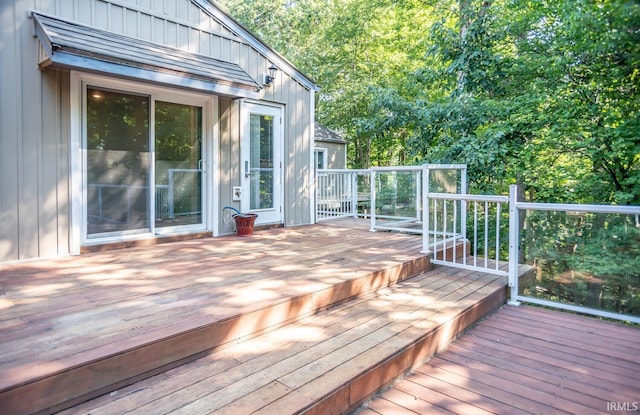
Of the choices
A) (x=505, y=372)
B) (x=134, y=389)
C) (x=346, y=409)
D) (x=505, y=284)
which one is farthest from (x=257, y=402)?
(x=505, y=284)

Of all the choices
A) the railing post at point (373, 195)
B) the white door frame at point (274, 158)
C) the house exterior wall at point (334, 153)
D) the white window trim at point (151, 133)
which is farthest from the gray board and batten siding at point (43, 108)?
the house exterior wall at point (334, 153)

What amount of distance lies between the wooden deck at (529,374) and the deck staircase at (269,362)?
0.13 meters

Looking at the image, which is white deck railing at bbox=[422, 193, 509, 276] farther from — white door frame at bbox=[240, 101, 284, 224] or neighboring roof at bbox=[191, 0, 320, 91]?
neighboring roof at bbox=[191, 0, 320, 91]

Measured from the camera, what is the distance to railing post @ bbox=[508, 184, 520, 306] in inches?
143

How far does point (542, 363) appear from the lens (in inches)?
98.6

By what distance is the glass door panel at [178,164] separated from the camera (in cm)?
455

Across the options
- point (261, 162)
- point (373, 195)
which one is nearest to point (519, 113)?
point (373, 195)

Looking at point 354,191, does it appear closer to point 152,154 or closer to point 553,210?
point 152,154

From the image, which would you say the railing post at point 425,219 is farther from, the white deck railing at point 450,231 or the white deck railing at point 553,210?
the white deck railing at point 553,210

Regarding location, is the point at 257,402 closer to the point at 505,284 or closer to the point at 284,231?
the point at 505,284

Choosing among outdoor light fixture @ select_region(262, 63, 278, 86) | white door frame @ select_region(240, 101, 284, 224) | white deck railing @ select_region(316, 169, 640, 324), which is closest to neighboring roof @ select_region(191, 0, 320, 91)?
outdoor light fixture @ select_region(262, 63, 278, 86)

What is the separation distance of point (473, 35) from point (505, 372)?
608cm

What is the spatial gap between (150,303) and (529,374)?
2449 millimetres

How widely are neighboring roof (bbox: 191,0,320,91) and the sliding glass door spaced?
1266mm
